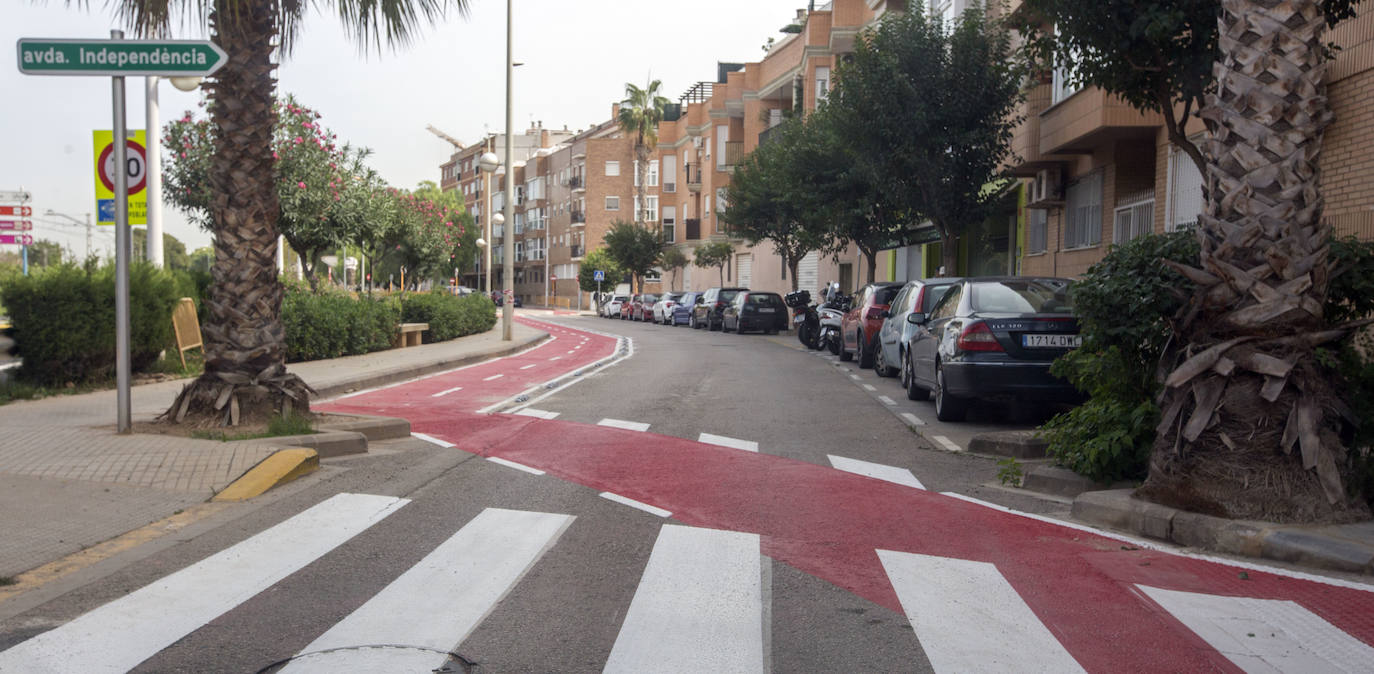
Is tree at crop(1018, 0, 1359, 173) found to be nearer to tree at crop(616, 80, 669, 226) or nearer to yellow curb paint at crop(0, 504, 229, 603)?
yellow curb paint at crop(0, 504, 229, 603)

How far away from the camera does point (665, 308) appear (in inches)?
2062

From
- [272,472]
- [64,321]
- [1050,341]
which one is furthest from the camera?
[64,321]

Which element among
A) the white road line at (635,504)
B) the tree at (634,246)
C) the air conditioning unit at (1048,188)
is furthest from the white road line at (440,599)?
the tree at (634,246)

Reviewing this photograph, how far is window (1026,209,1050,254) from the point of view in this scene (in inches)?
968

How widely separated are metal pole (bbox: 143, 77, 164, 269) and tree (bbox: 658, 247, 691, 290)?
5474cm

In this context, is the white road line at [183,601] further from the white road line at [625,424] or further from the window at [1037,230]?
the window at [1037,230]

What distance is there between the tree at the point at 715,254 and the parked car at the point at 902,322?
128 ft

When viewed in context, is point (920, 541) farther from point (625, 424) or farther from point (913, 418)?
point (913, 418)

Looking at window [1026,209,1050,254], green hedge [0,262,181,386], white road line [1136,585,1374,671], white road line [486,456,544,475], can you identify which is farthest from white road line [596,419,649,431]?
window [1026,209,1050,254]

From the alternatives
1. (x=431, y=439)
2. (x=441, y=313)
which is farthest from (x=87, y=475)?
(x=441, y=313)

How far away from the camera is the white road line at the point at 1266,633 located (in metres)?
4.15

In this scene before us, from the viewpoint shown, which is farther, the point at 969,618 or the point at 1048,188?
the point at 1048,188

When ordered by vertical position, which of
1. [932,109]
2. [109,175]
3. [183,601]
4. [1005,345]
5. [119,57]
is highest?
[932,109]

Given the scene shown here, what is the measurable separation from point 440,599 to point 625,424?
6856 mm
